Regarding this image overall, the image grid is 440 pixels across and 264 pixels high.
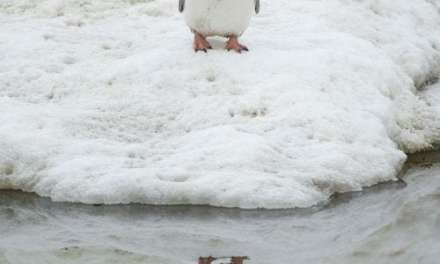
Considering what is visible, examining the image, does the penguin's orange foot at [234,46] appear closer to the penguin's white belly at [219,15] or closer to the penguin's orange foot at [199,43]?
the penguin's white belly at [219,15]

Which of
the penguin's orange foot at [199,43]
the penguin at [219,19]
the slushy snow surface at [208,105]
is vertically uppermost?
the penguin at [219,19]

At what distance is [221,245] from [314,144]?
1.54 meters

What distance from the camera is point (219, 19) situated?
698cm

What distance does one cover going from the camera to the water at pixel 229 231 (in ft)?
14.2

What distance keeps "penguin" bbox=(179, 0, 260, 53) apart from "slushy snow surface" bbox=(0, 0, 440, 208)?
0.45 feet

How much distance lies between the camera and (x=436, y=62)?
324 inches

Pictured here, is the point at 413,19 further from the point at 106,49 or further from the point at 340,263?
the point at 340,263

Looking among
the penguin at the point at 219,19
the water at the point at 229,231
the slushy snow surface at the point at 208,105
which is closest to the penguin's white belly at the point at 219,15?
the penguin at the point at 219,19

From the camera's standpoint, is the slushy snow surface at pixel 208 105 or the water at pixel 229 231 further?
the slushy snow surface at pixel 208 105

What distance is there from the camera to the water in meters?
4.32

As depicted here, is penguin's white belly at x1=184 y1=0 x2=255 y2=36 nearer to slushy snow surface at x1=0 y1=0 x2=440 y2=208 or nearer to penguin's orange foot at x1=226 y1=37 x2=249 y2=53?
penguin's orange foot at x1=226 y1=37 x2=249 y2=53

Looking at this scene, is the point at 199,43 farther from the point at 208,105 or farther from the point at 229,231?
the point at 229,231

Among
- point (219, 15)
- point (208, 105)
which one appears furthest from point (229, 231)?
point (219, 15)

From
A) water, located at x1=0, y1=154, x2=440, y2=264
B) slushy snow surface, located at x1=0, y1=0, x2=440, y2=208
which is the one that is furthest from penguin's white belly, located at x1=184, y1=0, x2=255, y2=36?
water, located at x1=0, y1=154, x2=440, y2=264
